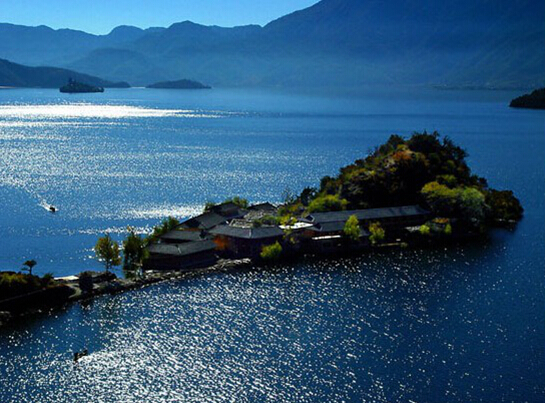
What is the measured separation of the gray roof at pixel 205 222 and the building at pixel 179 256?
512 cm

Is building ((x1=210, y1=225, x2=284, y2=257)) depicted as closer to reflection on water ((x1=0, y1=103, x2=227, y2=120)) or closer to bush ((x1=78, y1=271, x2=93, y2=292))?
bush ((x1=78, y1=271, x2=93, y2=292))

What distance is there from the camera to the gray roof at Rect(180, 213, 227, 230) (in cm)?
4950

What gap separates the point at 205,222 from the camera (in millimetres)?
49844

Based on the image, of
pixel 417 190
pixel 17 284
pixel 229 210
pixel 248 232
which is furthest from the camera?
pixel 417 190

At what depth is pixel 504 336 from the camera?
33.0 m

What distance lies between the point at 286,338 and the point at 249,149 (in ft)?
247

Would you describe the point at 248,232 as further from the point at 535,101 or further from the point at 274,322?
the point at 535,101

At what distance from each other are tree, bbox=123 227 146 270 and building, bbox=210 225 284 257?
19.7 feet

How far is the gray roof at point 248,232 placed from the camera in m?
45.8

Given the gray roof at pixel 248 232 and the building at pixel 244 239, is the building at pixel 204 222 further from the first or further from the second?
the building at pixel 244 239

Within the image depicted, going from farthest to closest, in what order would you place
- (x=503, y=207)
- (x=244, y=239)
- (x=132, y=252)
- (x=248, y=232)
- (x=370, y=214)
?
(x=503, y=207), (x=370, y=214), (x=248, y=232), (x=244, y=239), (x=132, y=252)

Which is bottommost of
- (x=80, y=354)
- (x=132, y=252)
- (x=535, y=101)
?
(x=80, y=354)

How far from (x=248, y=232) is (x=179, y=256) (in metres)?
5.60

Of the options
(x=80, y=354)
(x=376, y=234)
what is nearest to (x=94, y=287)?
(x=80, y=354)
